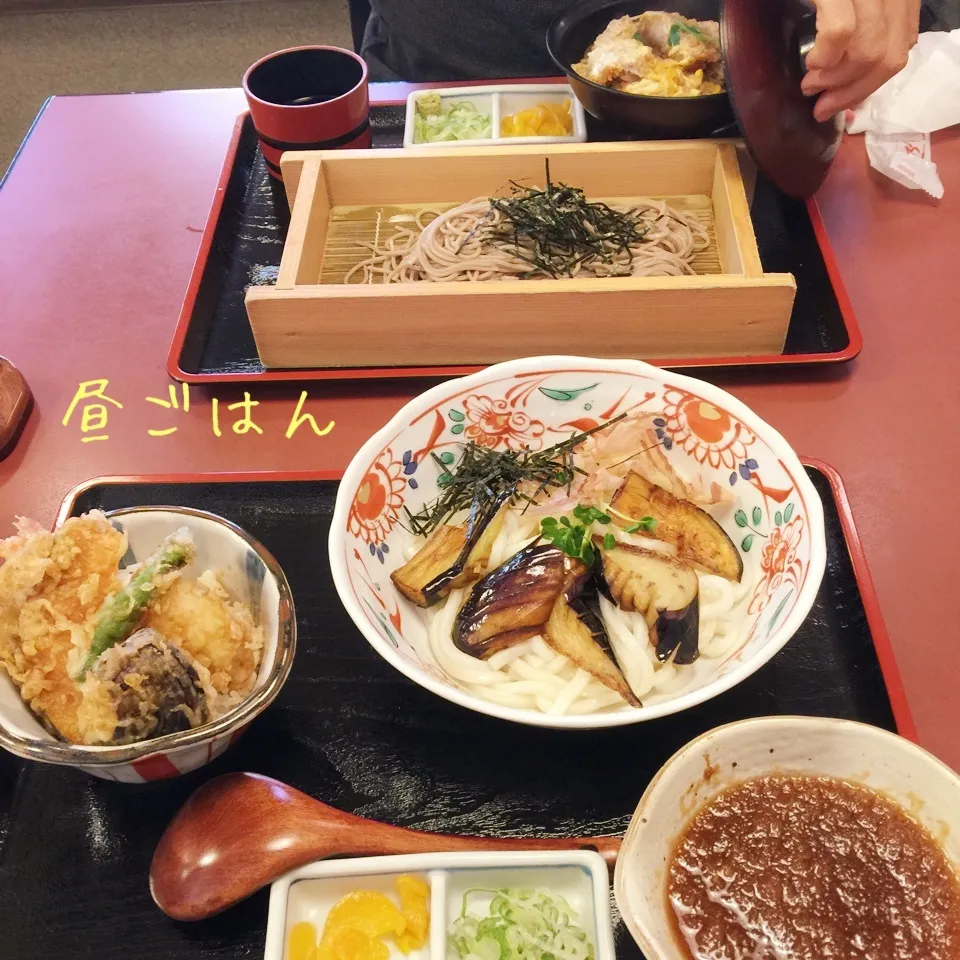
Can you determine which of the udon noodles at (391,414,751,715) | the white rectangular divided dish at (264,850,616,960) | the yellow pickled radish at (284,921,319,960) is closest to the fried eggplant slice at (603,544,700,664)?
the udon noodles at (391,414,751,715)

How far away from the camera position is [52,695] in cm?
112

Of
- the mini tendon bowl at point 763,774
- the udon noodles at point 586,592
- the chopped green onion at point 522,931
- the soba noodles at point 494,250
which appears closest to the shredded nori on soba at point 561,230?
the soba noodles at point 494,250

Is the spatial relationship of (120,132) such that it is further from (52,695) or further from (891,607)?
(891,607)

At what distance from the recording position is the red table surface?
1.54 meters

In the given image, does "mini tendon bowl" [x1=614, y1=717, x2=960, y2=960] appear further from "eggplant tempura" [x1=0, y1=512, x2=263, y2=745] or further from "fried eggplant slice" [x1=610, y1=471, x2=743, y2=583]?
"eggplant tempura" [x1=0, y1=512, x2=263, y2=745]

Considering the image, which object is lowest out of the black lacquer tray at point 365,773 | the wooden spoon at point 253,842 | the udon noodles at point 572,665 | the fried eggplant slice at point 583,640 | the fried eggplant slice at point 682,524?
the black lacquer tray at point 365,773

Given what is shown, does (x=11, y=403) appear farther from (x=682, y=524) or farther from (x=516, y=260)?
(x=682, y=524)

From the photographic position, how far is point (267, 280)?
2.13 m

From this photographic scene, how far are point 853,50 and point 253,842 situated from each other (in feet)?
6.65

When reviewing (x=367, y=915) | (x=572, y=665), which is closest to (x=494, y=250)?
(x=572, y=665)

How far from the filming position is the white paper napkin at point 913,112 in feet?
7.47

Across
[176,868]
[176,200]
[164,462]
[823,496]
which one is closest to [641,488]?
[823,496]

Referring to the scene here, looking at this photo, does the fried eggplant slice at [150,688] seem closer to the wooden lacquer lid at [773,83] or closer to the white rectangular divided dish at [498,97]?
the wooden lacquer lid at [773,83]

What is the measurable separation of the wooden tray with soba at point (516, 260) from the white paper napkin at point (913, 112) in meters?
0.54
